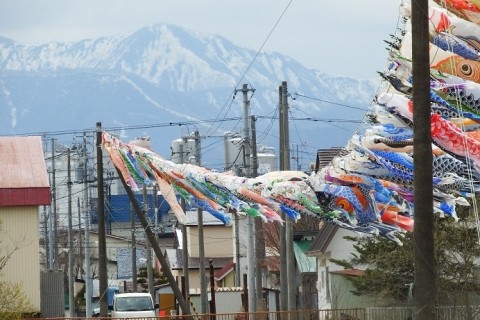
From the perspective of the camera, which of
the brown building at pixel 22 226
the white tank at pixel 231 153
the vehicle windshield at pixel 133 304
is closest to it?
the brown building at pixel 22 226

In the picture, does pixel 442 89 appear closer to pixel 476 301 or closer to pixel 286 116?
pixel 476 301

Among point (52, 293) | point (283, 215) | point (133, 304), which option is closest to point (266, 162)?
point (133, 304)

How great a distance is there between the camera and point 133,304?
4859 centimetres

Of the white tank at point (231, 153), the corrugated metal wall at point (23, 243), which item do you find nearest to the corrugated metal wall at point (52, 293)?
the corrugated metal wall at point (23, 243)

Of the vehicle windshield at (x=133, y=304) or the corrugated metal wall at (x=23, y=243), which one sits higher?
the corrugated metal wall at (x=23, y=243)

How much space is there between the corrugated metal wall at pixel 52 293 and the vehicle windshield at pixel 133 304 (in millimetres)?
4976

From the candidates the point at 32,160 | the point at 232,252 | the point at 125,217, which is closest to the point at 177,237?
the point at 232,252

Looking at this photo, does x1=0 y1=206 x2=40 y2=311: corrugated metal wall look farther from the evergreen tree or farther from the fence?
the evergreen tree

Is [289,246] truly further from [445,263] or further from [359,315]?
[445,263]

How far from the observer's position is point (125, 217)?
13000 cm

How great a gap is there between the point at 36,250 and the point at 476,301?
1281cm

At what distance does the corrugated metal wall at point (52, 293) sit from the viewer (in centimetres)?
4300

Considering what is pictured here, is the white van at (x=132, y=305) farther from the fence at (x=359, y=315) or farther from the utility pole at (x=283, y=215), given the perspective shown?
the utility pole at (x=283, y=215)

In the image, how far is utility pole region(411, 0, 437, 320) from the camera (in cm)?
2255
